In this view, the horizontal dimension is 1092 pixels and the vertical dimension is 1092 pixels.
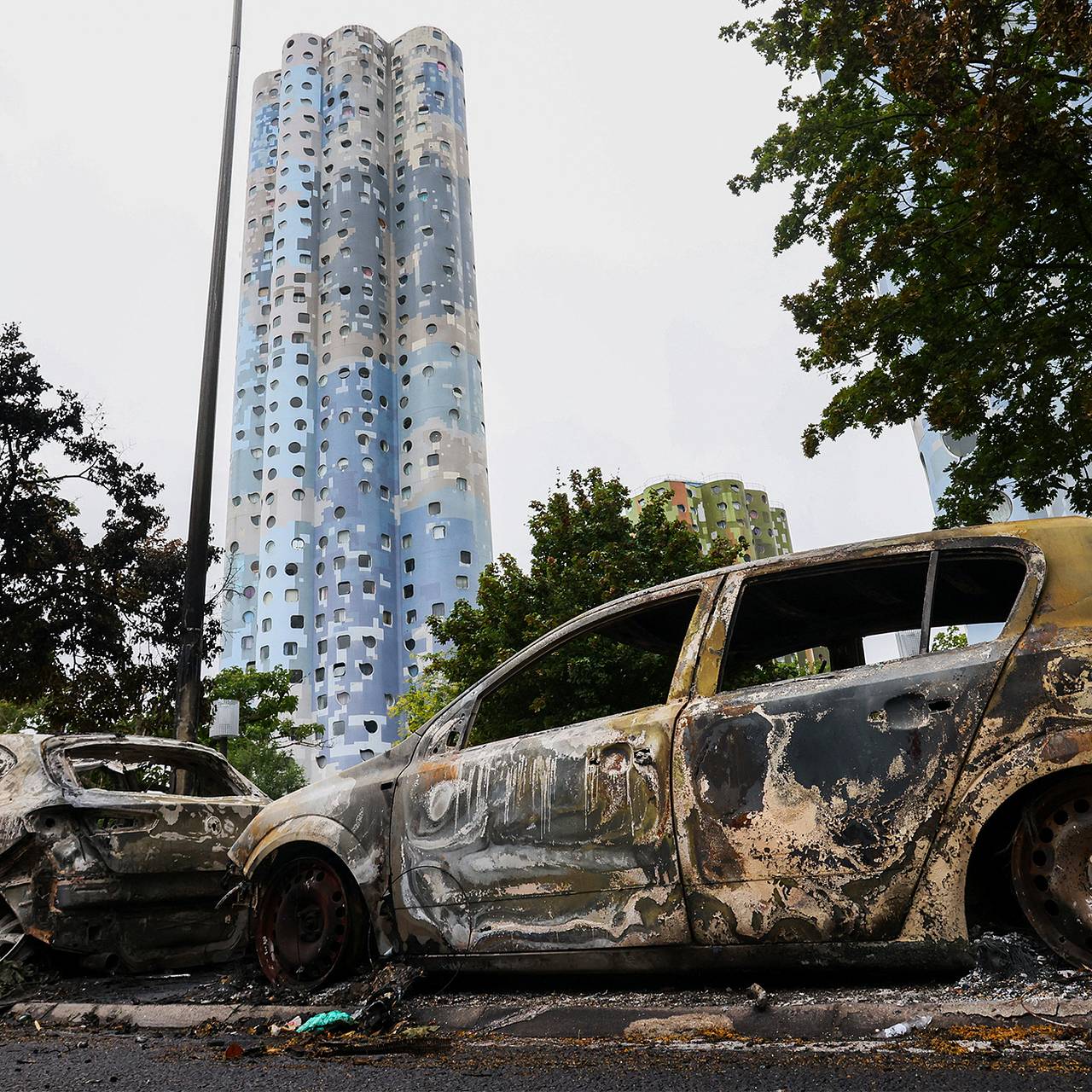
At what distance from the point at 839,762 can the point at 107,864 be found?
4381mm

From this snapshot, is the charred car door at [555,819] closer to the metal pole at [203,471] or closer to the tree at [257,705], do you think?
the metal pole at [203,471]

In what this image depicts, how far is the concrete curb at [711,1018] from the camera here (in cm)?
269

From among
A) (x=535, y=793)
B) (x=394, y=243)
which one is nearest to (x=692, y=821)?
(x=535, y=793)

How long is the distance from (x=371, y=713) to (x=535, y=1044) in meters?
64.3

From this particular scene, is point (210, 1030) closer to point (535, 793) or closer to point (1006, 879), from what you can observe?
point (535, 793)

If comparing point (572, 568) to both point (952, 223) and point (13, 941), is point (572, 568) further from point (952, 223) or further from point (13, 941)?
point (13, 941)

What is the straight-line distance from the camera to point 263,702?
38312 mm

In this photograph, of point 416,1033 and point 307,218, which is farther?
point 307,218

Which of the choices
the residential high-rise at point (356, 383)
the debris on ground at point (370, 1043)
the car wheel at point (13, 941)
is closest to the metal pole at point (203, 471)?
the car wheel at point (13, 941)

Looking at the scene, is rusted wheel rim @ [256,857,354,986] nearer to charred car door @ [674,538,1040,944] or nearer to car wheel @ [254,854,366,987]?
car wheel @ [254,854,366,987]

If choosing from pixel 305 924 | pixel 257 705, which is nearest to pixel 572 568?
pixel 305 924

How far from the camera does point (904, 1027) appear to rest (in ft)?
9.05

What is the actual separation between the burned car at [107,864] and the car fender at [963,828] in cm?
369

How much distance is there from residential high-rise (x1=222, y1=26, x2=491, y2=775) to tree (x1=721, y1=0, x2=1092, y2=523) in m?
54.6
